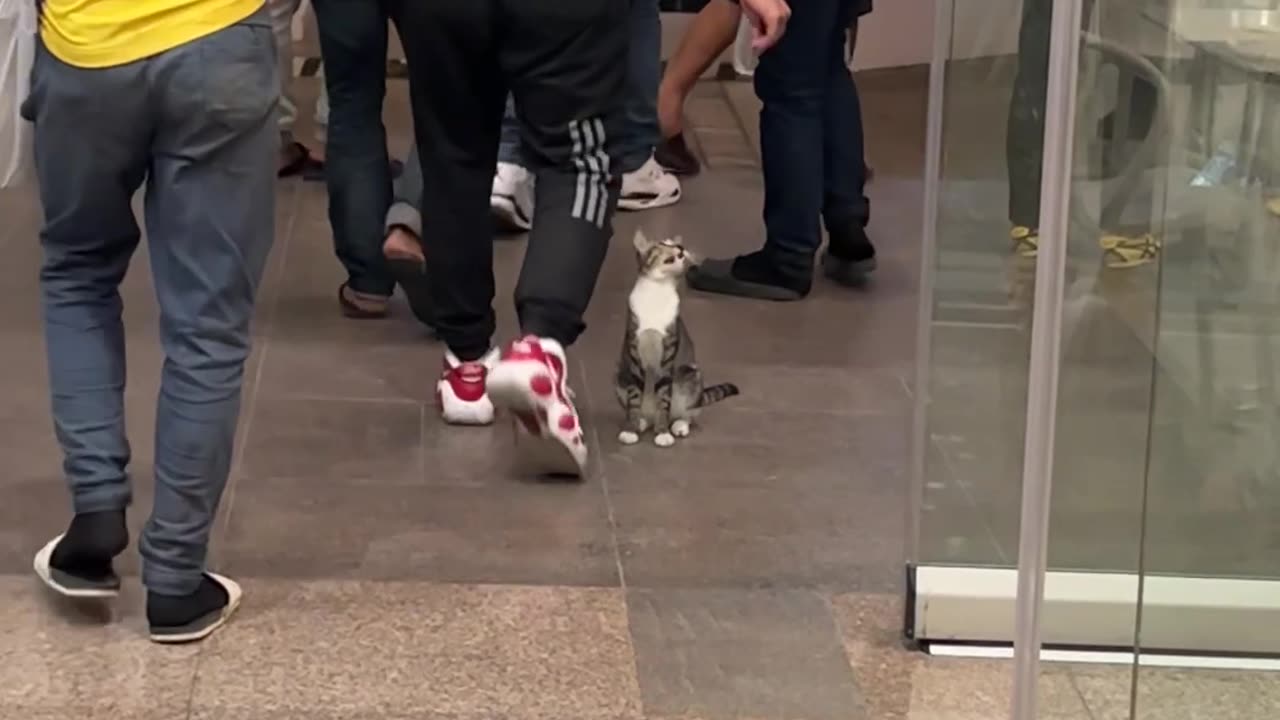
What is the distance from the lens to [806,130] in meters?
3.58

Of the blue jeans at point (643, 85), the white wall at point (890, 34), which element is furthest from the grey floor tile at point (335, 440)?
the white wall at point (890, 34)

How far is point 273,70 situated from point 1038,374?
90 cm

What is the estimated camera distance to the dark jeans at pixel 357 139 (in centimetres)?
326

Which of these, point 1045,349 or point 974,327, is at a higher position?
point 1045,349

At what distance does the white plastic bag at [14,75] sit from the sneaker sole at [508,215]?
1.10 meters

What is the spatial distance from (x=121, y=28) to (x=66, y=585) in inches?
25.5

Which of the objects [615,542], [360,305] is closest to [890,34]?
[360,305]

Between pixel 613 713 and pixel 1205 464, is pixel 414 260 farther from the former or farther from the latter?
pixel 1205 464

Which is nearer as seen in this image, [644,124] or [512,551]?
[512,551]

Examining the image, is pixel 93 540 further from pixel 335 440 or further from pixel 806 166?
pixel 806 166

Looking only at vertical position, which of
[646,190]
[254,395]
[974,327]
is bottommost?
[646,190]

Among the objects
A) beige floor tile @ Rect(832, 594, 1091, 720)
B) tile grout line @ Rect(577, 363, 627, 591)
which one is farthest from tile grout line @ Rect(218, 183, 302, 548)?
beige floor tile @ Rect(832, 594, 1091, 720)

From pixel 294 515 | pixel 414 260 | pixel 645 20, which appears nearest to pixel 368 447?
pixel 294 515

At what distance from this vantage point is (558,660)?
2166 mm
